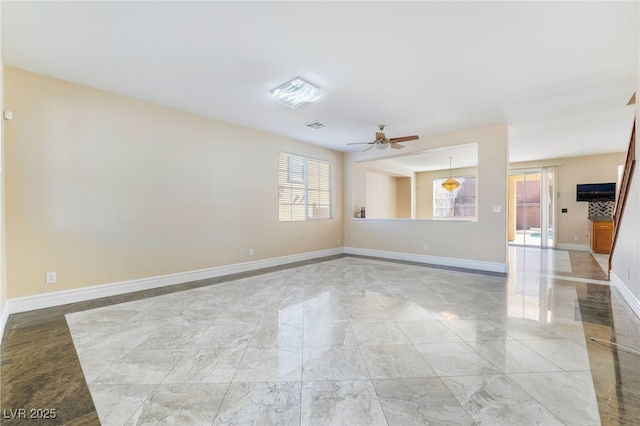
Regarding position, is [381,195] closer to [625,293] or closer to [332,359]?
[625,293]

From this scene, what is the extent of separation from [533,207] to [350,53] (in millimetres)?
8625

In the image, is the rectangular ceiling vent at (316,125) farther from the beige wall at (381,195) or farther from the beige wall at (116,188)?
the beige wall at (381,195)

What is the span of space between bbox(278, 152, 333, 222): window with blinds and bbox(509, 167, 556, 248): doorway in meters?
6.29

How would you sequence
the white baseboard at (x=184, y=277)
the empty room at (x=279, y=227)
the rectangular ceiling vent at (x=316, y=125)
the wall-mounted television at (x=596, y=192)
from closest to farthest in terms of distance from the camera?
1. the empty room at (x=279, y=227)
2. the white baseboard at (x=184, y=277)
3. the rectangular ceiling vent at (x=316, y=125)
4. the wall-mounted television at (x=596, y=192)

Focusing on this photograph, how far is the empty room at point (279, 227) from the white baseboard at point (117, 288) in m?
0.03

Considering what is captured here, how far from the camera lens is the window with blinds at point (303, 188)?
5.79 m

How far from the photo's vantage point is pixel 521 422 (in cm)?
142

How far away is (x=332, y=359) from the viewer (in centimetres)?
204

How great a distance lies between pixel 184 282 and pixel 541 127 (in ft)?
22.6

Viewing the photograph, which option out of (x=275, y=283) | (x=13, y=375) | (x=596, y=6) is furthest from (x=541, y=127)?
(x=13, y=375)

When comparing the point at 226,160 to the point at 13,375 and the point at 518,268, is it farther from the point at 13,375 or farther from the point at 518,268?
the point at 518,268

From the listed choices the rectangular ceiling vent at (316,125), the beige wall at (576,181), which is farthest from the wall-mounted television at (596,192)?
the rectangular ceiling vent at (316,125)

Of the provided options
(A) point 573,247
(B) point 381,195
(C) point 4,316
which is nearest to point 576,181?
(A) point 573,247

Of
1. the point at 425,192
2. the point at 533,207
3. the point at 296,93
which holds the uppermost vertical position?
the point at 296,93
